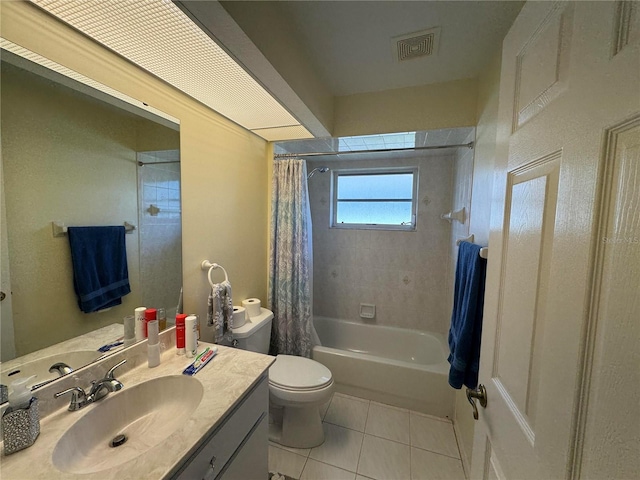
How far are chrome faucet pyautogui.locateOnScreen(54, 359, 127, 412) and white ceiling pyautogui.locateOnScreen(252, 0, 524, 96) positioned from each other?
4.61 ft

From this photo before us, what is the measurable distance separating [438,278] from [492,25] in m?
1.99

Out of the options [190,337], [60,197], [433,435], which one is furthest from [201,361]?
[433,435]

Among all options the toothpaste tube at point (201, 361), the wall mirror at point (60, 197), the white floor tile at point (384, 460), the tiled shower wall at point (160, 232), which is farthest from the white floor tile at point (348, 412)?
the wall mirror at point (60, 197)

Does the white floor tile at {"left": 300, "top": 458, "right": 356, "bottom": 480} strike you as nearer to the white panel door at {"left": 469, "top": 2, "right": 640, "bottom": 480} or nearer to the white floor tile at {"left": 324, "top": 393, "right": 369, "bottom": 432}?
the white floor tile at {"left": 324, "top": 393, "right": 369, "bottom": 432}

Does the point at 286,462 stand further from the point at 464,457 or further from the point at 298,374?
the point at 464,457

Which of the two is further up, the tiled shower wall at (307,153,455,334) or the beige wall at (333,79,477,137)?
the beige wall at (333,79,477,137)

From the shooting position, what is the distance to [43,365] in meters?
0.82

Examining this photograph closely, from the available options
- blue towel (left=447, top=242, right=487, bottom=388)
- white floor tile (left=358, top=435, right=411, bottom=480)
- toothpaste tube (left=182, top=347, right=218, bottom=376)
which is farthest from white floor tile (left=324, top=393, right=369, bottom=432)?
toothpaste tube (left=182, top=347, right=218, bottom=376)

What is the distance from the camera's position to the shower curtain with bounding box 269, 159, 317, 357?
6.76 ft

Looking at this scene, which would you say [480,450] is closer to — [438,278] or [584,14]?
[584,14]

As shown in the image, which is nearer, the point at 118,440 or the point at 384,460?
the point at 118,440

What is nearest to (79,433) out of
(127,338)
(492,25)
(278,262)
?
(127,338)

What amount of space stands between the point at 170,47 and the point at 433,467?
2531mm

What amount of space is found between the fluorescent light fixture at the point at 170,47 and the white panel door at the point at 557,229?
40.9 inches
